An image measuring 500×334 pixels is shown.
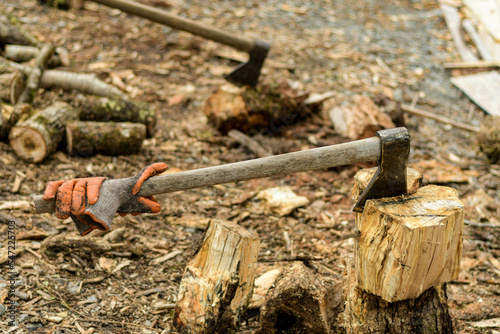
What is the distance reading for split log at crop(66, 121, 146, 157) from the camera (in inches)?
170

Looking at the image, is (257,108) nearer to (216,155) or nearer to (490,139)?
(216,155)

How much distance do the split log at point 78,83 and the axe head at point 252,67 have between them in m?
1.45

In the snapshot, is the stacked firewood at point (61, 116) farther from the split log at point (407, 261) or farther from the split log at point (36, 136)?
the split log at point (407, 261)

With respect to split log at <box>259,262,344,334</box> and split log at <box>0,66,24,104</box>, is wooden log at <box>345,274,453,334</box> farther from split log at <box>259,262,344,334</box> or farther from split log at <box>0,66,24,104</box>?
split log at <box>0,66,24,104</box>

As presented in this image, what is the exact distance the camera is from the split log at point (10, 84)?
180 inches

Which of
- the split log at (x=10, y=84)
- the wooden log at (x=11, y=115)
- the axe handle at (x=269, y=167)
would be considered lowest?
the wooden log at (x=11, y=115)

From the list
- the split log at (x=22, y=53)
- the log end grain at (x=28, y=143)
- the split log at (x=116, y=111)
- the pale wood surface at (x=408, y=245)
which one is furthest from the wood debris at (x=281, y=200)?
the split log at (x=22, y=53)

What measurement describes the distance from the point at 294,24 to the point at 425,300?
6.38m

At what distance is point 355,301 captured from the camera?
2625 mm

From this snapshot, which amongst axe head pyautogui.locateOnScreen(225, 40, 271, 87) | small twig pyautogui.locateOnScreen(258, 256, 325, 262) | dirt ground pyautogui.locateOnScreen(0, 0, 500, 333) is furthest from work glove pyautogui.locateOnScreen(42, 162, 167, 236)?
axe head pyautogui.locateOnScreen(225, 40, 271, 87)

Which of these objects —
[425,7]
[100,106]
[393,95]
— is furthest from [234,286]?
[425,7]

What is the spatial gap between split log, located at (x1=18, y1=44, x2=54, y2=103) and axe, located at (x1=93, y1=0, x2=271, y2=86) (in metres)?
1.03

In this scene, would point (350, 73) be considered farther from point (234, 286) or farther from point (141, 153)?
point (234, 286)

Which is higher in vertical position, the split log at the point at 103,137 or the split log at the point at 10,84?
the split log at the point at 10,84
